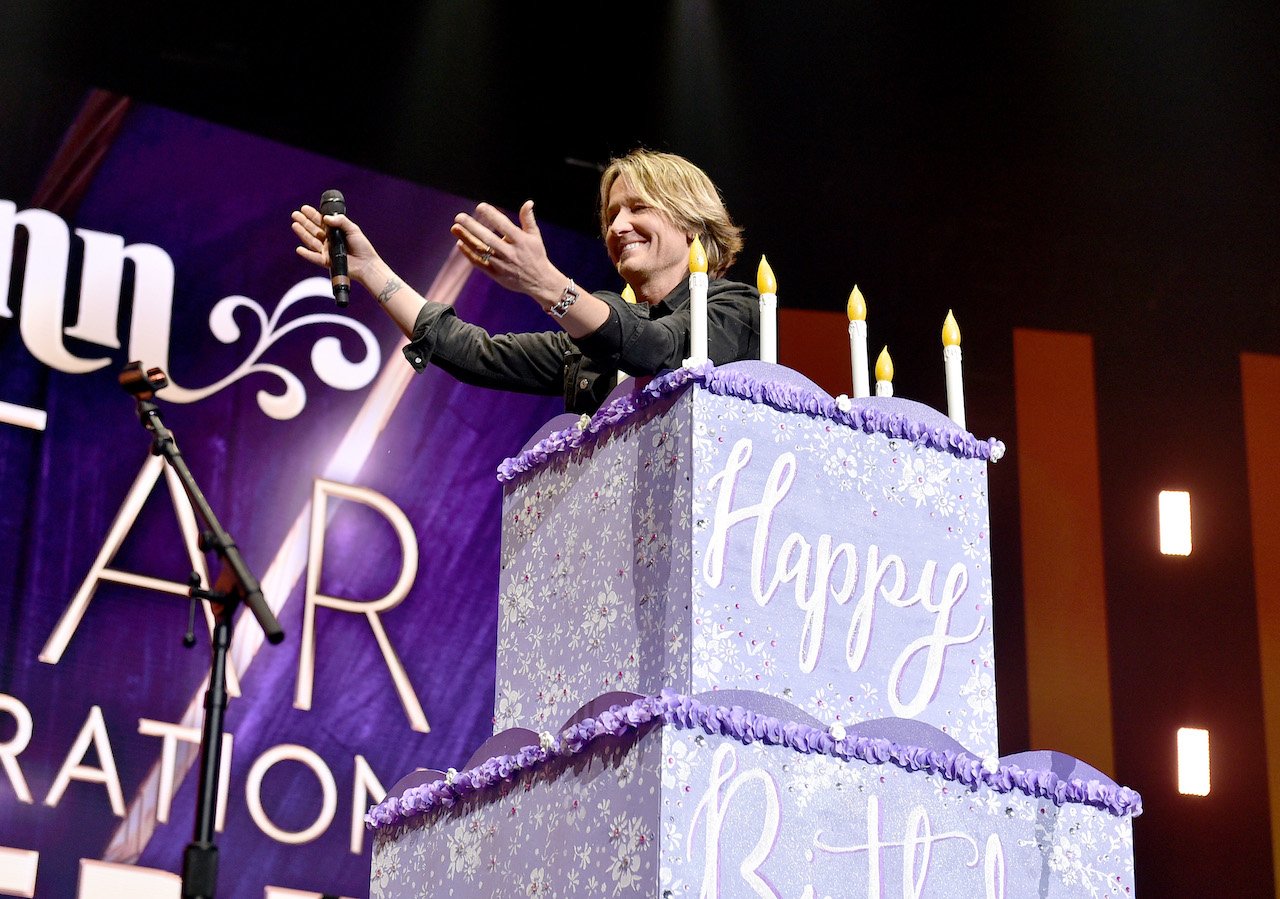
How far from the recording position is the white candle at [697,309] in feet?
7.08

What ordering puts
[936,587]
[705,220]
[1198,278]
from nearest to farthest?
[936,587], [705,220], [1198,278]

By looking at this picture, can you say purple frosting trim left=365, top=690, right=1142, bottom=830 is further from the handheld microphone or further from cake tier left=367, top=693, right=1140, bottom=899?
the handheld microphone

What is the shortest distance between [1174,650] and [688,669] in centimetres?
317

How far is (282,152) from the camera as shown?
482 centimetres

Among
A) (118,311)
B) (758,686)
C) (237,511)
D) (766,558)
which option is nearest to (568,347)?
(766,558)

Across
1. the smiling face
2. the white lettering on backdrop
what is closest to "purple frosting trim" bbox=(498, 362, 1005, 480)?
the smiling face

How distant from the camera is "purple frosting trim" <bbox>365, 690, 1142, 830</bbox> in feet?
6.39

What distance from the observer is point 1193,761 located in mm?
4707

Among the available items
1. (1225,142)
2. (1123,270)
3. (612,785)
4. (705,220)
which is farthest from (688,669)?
(1225,142)

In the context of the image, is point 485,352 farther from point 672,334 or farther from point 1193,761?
point 1193,761

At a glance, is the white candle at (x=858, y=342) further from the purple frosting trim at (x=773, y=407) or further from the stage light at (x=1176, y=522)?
the stage light at (x=1176, y=522)

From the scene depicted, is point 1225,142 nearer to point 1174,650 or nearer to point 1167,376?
point 1167,376

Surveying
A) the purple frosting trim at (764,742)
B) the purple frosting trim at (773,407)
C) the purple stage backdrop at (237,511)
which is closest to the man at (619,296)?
the purple frosting trim at (773,407)

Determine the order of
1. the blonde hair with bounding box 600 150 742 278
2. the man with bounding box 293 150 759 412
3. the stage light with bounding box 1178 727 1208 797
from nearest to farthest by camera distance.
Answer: the man with bounding box 293 150 759 412
the blonde hair with bounding box 600 150 742 278
the stage light with bounding box 1178 727 1208 797
